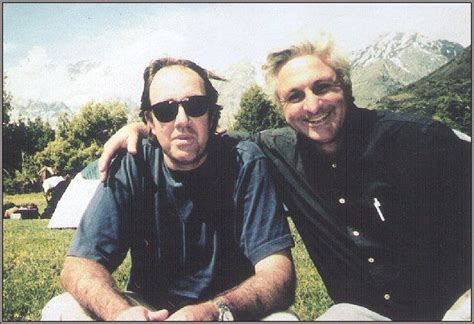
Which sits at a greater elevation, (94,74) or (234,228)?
(94,74)

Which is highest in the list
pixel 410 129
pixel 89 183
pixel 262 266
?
pixel 410 129

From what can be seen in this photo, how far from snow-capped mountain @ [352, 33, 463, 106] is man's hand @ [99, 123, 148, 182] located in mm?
1868

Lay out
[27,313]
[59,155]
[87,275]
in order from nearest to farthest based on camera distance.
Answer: [87,275]
[27,313]
[59,155]

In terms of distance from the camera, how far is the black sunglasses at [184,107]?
12.9 ft

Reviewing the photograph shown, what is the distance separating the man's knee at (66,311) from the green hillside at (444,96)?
2793 millimetres

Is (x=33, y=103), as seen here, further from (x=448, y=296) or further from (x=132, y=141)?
(x=448, y=296)

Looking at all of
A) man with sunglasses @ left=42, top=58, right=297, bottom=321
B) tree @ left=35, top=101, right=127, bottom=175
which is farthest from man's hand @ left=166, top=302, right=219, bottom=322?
tree @ left=35, top=101, right=127, bottom=175

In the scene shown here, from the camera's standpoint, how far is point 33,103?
4.72 m

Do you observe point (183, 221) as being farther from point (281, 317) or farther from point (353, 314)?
point (353, 314)

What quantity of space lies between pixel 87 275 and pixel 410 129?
101 inches

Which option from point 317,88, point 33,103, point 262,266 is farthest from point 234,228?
point 33,103

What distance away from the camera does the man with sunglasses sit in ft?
12.2

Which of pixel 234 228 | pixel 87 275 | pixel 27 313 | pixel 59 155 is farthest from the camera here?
pixel 59 155

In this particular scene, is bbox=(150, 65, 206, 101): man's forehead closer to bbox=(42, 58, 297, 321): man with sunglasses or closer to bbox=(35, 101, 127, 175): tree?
bbox=(42, 58, 297, 321): man with sunglasses
